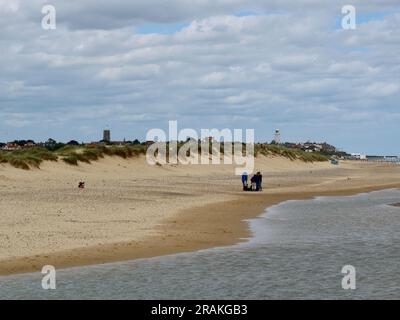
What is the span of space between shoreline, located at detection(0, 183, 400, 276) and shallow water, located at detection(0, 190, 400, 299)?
2.20ft

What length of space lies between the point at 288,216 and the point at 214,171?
57.1m

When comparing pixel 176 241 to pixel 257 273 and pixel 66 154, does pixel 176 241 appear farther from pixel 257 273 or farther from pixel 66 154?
pixel 66 154

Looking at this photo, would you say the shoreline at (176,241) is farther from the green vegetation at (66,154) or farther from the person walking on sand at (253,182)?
the green vegetation at (66,154)

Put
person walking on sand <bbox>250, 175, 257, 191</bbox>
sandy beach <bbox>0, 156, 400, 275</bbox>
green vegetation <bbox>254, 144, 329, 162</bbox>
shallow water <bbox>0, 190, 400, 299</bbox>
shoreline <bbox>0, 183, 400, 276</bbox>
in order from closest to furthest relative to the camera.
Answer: shallow water <bbox>0, 190, 400, 299</bbox>
shoreline <bbox>0, 183, 400, 276</bbox>
sandy beach <bbox>0, 156, 400, 275</bbox>
person walking on sand <bbox>250, 175, 257, 191</bbox>
green vegetation <bbox>254, 144, 329, 162</bbox>

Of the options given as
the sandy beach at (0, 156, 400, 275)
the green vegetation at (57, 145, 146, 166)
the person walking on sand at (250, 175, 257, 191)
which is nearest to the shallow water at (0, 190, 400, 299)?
the sandy beach at (0, 156, 400, 275)

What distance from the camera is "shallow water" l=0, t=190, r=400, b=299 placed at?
56.2 feet

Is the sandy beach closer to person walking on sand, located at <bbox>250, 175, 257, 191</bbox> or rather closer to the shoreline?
the shoreline

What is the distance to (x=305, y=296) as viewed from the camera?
1702 centimetres

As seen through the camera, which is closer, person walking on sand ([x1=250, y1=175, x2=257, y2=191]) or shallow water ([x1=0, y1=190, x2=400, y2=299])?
shallow water ([x1=0, y1=190, x2=400, y2=299])

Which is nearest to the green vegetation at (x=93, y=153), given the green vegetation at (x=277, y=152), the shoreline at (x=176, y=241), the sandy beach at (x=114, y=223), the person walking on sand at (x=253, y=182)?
the sandy beach at (x=114, y=223)

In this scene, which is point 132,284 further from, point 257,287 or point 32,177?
point 32,177

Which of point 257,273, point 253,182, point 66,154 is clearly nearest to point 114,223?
point 257,273


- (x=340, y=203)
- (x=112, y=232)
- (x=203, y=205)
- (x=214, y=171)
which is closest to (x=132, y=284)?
(x=112, y=232)

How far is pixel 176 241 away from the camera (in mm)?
25234
